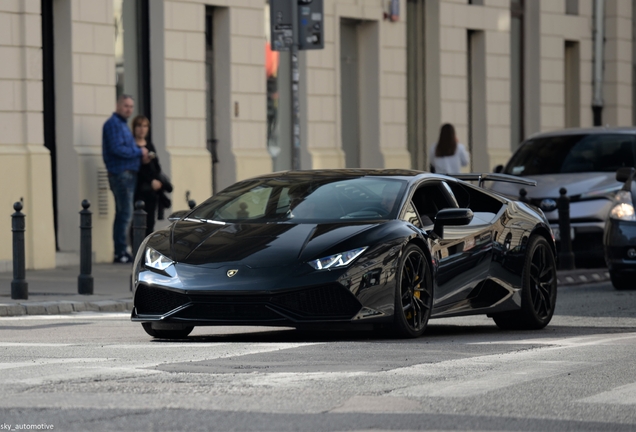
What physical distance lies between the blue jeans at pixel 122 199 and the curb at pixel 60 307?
5.34 metres

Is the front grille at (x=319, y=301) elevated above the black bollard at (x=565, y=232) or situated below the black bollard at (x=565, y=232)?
above

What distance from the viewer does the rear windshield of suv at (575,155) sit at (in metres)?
19.8

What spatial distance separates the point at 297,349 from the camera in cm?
907

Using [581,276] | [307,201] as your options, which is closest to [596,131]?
[581,276]

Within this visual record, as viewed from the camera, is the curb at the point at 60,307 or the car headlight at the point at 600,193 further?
the car headlight at the point at 600,193

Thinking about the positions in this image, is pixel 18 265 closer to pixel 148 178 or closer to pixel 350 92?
pixel 148 178

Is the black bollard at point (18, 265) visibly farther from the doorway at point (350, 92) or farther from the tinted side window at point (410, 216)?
Answer: the doorway at point (350, 92)

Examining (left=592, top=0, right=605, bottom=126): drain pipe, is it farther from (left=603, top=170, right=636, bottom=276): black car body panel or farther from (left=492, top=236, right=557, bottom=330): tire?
(left=492, top=236, right=557, bottom=330): tire

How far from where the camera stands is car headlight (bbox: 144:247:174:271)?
32.7 feet

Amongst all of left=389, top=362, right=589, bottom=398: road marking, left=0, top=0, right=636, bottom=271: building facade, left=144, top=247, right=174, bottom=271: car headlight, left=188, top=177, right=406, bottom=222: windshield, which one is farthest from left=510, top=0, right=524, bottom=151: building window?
left=389, top=362, right=589, bottom=398: road marking

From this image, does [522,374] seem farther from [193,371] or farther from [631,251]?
[631,251]

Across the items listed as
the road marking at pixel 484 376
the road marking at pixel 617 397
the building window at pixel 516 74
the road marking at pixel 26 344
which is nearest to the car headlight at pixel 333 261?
the road marking at pixel 484 376

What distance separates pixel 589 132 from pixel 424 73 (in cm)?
774

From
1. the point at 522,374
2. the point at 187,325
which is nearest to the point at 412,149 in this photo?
the point at 187,325
